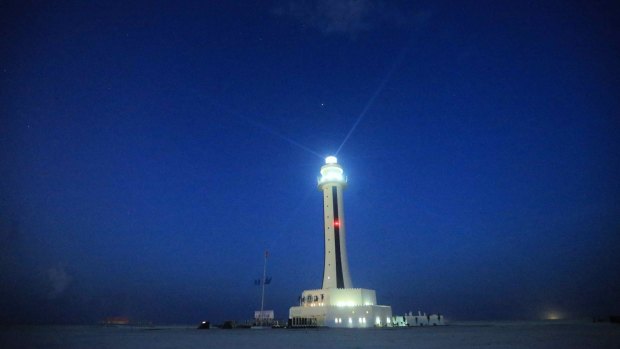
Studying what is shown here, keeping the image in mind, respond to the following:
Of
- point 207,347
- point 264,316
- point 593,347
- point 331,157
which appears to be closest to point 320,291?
point 264,316

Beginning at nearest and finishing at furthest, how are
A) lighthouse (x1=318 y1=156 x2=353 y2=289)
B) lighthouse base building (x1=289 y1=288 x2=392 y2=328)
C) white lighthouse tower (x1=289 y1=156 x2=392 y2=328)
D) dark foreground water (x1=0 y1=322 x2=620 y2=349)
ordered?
1. dark foreground water (x1=0 y1=322 x2=620 y2=349)
2. lighthouse base building (x1=289 y1=288 x2=392 y2=328)
3. white lighthouse tower (x1=289 y1=156 x2=392 y2=328)
4. lighthouse (x1=318 y1=156 x2=353 y2=289)

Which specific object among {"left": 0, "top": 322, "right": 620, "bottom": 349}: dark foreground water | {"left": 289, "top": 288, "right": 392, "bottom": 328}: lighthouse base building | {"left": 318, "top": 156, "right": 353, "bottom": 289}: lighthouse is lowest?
{"left": 0, "top": 322, "right": 620, "bottom": 349}: dark foreground water

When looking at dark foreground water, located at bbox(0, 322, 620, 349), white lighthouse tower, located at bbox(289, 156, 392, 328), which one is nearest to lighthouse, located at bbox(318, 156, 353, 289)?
white lighthouse tower, located at bbox(289, 156, 392, 328)

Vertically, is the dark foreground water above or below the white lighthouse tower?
below

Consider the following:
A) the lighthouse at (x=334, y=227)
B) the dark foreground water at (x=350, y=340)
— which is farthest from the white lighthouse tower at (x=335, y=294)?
the dark foreground water at (x=350, y=340)

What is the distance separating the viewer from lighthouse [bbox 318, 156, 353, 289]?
207ft

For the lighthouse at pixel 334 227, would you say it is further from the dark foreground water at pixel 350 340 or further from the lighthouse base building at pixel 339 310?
the dark foreground water at pixel 350 340

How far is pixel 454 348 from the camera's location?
23.8 metres

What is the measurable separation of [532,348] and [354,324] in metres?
36.7

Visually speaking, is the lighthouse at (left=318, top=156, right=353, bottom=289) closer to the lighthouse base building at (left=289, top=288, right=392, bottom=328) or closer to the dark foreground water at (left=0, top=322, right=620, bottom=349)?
the lighthouse base building at (left=289, top=288, right=392, bottom=328)

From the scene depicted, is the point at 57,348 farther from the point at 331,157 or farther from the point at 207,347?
the point at 331,157

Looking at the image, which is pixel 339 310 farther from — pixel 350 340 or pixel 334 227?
pixel 350 340

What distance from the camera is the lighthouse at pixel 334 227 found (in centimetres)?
6297

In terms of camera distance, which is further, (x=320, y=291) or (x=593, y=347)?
(x=320, y=291)
